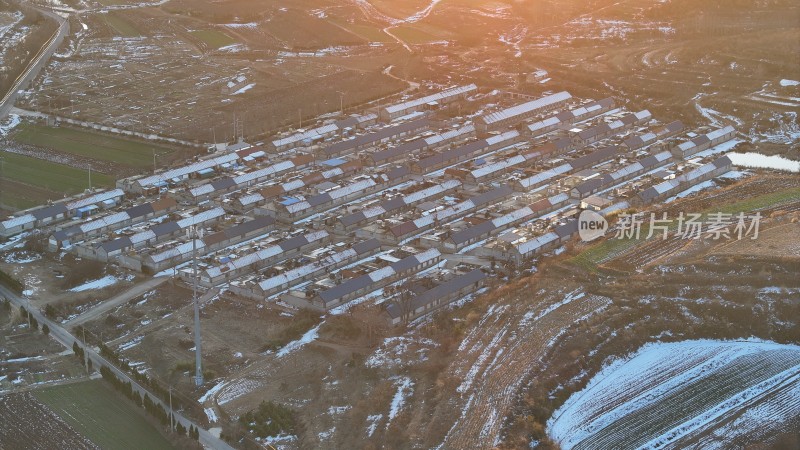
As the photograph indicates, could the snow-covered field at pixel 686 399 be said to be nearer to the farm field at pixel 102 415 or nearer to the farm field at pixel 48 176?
the farm field at pixel 102 415

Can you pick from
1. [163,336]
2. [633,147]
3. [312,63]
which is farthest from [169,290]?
[312,63]

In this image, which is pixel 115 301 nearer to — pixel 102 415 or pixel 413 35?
pixel 102 415

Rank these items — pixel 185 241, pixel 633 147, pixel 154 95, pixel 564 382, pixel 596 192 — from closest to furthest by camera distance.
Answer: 1. pixel 564 382
2. pixel 185 241
3. pixel 596 192
4. pixel 633 147
5. pixel 154 95

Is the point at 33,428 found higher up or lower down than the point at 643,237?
higher up

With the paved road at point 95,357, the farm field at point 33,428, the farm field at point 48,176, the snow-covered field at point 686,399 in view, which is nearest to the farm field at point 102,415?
the farm field at point 33,428

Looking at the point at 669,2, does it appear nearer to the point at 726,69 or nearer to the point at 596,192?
the point at 726,69

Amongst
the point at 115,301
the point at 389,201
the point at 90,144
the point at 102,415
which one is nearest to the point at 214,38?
the point at 90,144
